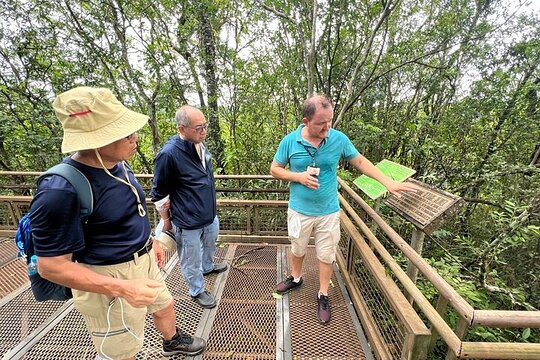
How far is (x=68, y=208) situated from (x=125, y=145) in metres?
0.36

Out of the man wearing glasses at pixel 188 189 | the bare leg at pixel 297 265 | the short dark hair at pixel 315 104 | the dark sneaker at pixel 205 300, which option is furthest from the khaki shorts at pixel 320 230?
the dark sneaker at pixel 205 300

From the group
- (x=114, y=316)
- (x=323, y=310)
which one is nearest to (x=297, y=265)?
(x=323, y=310)

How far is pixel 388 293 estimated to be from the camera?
1790 mm

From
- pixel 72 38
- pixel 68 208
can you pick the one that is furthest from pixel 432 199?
pixel 72 38

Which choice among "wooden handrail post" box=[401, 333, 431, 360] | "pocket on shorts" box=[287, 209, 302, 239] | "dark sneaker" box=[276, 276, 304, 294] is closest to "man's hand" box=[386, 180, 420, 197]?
"pocket on shorts" box=[287, 209, 302, 239]

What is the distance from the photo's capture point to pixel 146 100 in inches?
242

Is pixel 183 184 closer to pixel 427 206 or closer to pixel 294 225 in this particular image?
pixel 294 225

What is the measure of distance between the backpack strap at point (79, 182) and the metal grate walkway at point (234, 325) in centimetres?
150

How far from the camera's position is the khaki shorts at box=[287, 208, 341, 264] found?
7.71ft

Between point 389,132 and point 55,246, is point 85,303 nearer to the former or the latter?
point 55,246

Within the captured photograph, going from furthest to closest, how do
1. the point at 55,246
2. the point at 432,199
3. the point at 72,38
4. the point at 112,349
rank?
the point at 72,38 < the point at 432,199 < the point at 112,349 < the point at 55,246

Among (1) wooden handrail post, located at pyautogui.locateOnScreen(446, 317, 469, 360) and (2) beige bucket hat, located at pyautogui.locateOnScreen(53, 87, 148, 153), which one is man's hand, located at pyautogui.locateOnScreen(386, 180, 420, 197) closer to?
(1) wooden handrail post, located at pyautogui.locateOnScreen(446, 317, 469, 360)

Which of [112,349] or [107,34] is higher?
[107,34]

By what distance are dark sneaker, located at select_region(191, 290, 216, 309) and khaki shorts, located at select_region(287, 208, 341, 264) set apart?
38.6 inches
